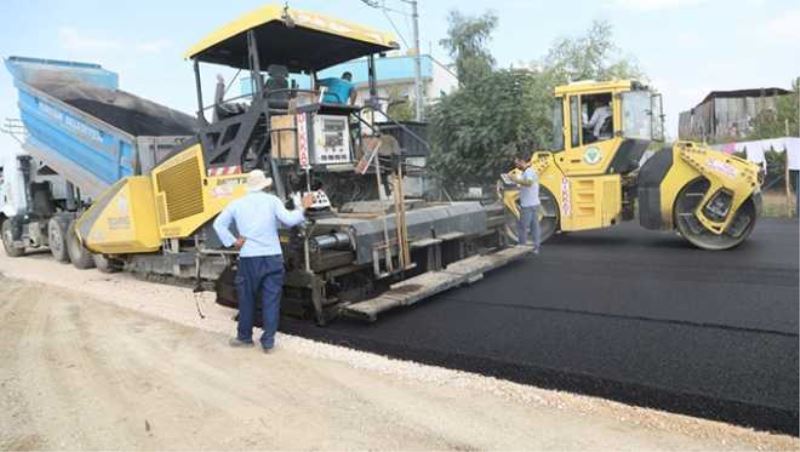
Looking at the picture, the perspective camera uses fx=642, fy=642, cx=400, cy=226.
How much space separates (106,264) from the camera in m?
8.27

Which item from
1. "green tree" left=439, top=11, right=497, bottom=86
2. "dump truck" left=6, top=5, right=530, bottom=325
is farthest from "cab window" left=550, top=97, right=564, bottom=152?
"green tree" left=439, top=11, right=497, bottom=86

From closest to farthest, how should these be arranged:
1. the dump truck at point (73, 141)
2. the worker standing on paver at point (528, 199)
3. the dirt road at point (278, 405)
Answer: the dirt road at point (278, 405) → the worker standing on paver at point (528, 199) → the dump truck at point (73, 141)

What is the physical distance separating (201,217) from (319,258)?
6.38 feet

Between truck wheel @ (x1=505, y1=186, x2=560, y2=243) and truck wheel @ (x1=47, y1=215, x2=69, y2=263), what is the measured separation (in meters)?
6.42

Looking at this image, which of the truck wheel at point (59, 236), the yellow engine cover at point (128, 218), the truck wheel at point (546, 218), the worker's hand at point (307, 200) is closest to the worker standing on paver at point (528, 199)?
the truck wheel at point (546, 218)

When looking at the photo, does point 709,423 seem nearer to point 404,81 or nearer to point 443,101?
point 443,101

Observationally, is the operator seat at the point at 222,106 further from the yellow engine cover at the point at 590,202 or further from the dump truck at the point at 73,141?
the yellow engine cover at the point at 590,202

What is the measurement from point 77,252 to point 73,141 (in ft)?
5.31

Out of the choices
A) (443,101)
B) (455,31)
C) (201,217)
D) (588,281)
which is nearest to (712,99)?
(455,31)

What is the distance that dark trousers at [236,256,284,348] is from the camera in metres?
4.41

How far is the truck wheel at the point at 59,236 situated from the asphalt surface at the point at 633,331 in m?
5.96

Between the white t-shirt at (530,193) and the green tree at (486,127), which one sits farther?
the green tree at (486,127)

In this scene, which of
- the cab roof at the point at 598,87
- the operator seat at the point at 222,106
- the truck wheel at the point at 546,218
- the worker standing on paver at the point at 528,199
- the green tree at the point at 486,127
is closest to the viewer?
the operator seat at the point at 222,106

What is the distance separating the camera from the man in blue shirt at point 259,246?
438cm
